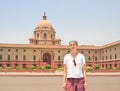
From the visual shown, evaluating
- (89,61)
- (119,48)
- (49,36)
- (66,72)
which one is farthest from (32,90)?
(49,36)

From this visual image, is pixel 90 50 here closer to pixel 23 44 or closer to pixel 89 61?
pixel 89 61

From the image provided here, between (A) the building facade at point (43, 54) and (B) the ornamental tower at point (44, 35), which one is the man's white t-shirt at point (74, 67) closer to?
(A) the building facade at point (43, 54)

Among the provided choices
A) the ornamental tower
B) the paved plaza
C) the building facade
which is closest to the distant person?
the paved plaza

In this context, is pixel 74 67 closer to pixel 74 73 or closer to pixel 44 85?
pixel 74 73

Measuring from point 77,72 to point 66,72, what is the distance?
266 mm

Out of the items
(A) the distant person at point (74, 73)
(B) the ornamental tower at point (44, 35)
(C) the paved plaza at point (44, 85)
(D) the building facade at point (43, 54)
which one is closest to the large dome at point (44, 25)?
(B) the ornamental tower at point (44, 35)

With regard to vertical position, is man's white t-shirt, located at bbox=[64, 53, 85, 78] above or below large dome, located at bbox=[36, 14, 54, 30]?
below

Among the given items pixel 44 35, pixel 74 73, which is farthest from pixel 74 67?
pixel 44 35

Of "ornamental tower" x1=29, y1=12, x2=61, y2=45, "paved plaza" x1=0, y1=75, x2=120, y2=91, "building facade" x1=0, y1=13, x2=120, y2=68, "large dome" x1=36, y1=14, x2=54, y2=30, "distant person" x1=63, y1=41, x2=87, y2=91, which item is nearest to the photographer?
"distant person" x1=63, y1=41, x2=87, y2=91

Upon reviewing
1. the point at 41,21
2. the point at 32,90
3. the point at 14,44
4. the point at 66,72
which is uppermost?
the point at 41,21

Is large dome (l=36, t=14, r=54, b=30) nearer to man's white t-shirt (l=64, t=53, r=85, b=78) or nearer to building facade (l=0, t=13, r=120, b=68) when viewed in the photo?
building facade (l=0, t=13, r=120, b=68)

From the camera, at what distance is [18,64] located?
7119cm

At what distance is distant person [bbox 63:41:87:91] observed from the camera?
5.49m

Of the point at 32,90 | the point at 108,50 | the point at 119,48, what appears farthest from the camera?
the point at 108,50
